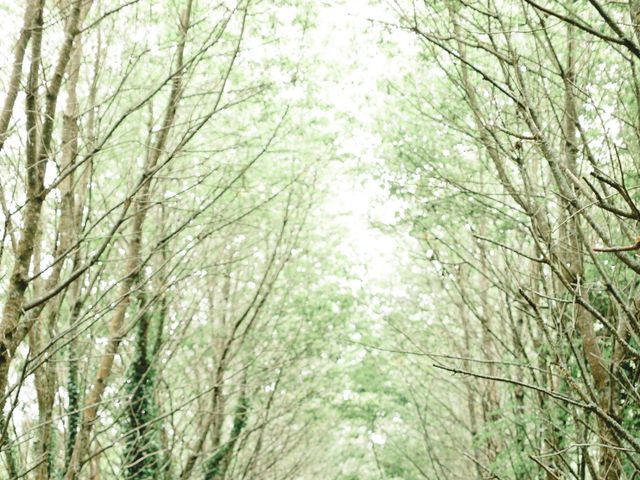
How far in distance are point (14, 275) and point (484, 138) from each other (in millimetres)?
2754

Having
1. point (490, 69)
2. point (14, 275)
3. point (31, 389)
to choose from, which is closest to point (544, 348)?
point (490, 69)

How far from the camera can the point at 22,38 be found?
2.94 meters

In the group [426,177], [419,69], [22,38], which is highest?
[419,69]

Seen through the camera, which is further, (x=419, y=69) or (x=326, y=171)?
(x=326, y=171)

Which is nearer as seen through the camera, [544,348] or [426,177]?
[544,348]

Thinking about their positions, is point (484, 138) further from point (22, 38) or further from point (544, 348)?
point (22, 38)

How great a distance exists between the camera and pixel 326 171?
31.2 feet

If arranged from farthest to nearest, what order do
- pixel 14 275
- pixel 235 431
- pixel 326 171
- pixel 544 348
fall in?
pixel 326 171
pixel 235 431
pixel 544 348
pixel 14 275

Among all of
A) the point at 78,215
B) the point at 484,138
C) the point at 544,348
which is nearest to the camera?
the point at 484,138

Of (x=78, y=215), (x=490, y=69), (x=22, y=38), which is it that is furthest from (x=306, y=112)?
(x=22, y=38)

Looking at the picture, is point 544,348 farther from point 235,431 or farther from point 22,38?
point 235,431

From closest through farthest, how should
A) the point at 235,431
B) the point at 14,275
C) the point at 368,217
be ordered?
the point at 14,275 → the point at 368,217 → the point at 235,431

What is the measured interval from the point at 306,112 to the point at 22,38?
5.58 meters

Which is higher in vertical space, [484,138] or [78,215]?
[78,215]
